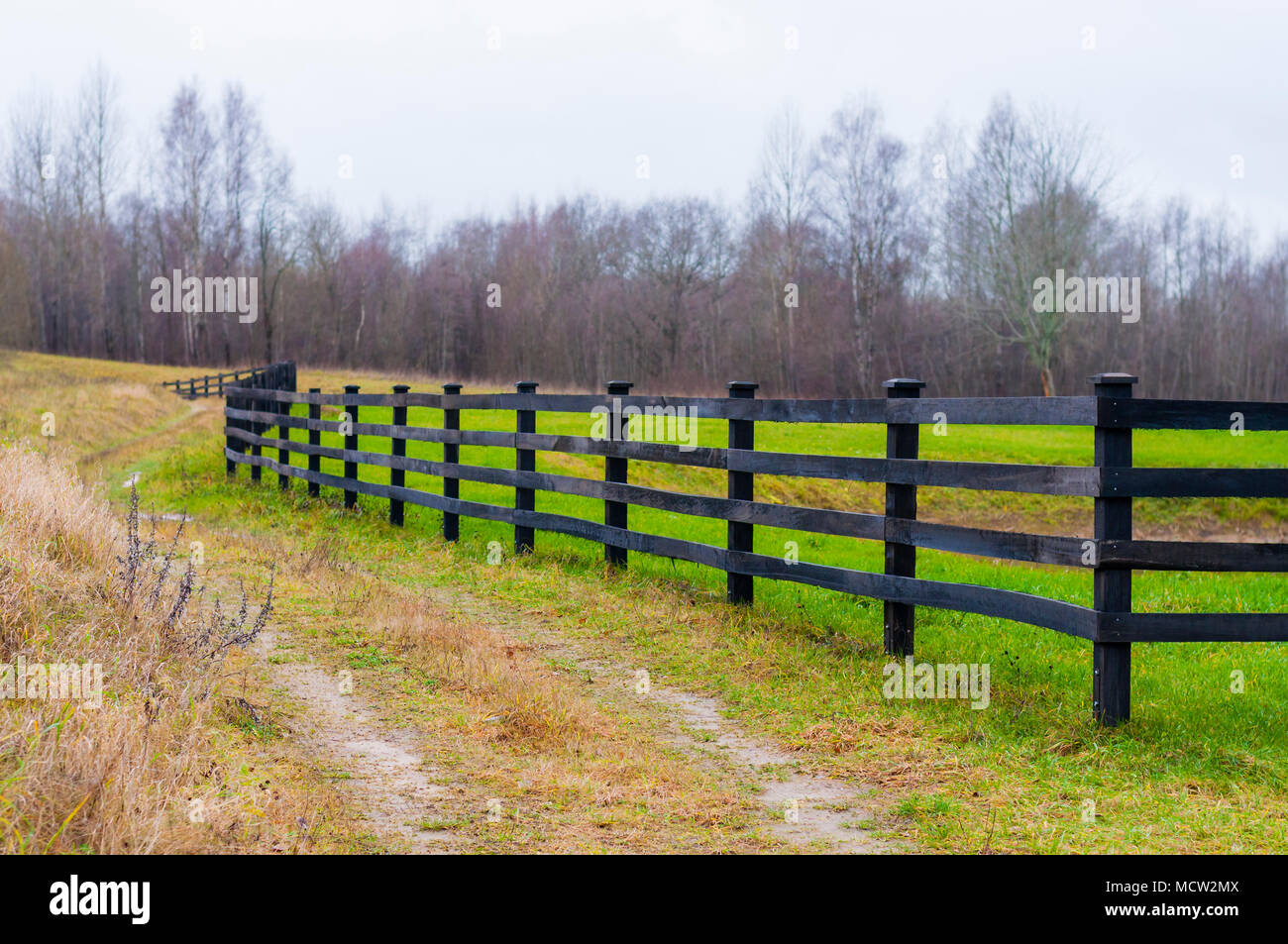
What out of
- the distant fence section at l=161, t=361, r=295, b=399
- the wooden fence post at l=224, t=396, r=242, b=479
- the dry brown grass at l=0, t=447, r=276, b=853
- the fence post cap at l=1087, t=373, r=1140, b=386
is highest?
the distant fence section at l=161, t=361, r=295, b=399

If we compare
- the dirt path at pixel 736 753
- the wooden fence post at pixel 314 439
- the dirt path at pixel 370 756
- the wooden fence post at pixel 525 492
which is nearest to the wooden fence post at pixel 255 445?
the wooden fence post at pixel 314 439

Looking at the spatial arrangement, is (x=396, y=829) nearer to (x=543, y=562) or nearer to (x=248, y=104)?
(x=543, y=562)

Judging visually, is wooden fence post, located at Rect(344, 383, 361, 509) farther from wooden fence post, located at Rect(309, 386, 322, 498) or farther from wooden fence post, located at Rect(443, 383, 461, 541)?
wooden fence post, located at Rect(443, 383, 461, 541)

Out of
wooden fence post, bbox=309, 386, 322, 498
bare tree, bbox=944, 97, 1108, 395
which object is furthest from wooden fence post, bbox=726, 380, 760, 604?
bare tree, bbox=944, 97, 1108, 395

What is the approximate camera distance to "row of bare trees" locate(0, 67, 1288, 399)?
48.4 m

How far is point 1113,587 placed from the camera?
17.8 ft

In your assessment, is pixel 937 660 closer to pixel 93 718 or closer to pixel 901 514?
pixel 901 514

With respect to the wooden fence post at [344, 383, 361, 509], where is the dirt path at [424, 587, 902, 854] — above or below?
below

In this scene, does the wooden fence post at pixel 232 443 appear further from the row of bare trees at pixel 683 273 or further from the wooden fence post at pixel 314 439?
the row of bare trees at pixel 683 273

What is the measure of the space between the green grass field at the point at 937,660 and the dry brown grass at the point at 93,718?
2881 mm

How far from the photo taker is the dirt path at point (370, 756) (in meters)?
4.09

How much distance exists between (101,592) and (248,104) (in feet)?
184

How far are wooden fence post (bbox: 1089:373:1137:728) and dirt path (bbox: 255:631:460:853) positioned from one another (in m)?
3.41

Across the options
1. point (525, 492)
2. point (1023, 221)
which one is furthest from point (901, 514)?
point (1023, 221)
